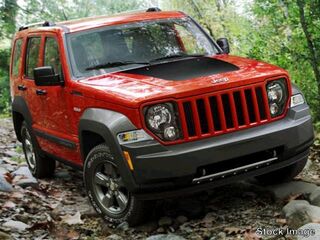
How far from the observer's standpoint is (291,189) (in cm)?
506

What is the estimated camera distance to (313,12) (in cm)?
795

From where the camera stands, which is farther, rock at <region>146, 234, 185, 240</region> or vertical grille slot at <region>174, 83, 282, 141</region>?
rock at <region>146, 234, 185, 240</region>

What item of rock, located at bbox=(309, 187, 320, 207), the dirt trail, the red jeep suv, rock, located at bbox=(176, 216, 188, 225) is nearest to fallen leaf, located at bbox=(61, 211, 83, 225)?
the dirt trail

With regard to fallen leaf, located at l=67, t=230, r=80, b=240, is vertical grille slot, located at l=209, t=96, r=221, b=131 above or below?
above

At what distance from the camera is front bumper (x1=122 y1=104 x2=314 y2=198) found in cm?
406

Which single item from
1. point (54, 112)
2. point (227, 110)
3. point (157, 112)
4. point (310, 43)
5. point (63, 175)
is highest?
point (157, 112)

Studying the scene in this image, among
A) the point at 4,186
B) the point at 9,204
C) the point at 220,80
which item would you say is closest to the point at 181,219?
the point at 220,80

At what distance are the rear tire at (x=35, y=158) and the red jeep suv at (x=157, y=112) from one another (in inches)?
29.4

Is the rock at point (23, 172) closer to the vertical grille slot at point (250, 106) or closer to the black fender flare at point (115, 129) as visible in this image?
the black fender flare at point (115, 129)

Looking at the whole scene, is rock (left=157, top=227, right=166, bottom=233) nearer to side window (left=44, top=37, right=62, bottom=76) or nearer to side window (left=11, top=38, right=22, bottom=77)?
side window (left=44, top=37, right=62, bottom=76)

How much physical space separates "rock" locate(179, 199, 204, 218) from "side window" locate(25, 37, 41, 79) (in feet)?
9.14

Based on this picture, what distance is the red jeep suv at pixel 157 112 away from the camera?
4.13 meters

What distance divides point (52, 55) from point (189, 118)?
2.39m

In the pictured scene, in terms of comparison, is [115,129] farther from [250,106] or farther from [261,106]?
[261,106]
